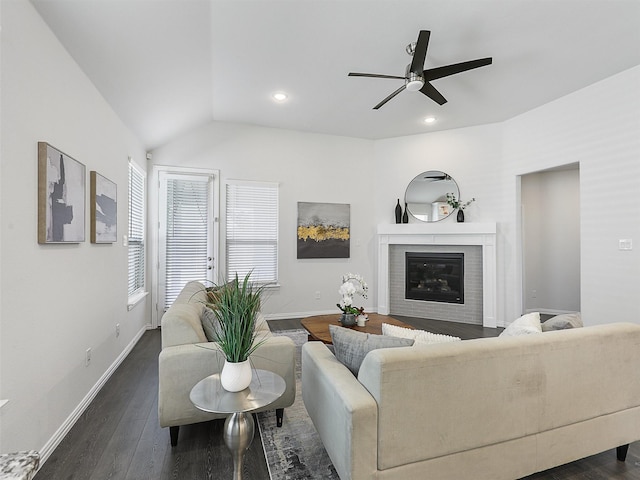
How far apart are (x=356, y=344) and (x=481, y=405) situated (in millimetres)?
621

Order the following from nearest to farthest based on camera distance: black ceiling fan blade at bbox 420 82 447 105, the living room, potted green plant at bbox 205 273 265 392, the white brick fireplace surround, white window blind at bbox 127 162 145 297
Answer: potted green plant at bbox 205 273 265 392 < the living room < black ceiling fan blade at bbox 420 82 447 105 < white window blind at bbox 127 162 145 297 < the white brick fireplace surround

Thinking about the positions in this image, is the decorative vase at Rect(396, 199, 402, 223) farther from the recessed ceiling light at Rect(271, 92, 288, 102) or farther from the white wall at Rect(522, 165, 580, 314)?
the recessed ceiling light at Rect(271, 92, 288, 102)

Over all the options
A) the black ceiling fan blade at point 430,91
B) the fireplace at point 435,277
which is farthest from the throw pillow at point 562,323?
the fireplace at point 435,277

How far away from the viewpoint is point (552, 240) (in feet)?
18.5

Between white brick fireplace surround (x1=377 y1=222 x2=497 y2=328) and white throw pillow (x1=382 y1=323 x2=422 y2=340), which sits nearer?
white throw pillow (x1=382 y1=323 x2=422 y2=340)

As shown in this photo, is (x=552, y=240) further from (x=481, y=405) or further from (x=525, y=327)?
(x=481, y=405)

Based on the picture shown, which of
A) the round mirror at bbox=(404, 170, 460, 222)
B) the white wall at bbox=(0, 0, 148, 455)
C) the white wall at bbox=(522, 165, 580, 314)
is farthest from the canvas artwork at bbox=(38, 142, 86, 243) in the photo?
the white wall at bbox=(522, 165, 580, 314)

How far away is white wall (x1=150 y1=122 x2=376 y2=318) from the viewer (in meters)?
4.82

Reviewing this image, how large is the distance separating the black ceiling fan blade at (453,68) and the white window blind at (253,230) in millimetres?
2863

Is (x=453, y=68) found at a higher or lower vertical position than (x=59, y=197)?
higher

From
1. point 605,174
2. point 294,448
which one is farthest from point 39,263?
point 605,174

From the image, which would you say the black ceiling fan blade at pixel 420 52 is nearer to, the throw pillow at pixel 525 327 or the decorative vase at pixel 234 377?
the throw pillow at pixel 525 327

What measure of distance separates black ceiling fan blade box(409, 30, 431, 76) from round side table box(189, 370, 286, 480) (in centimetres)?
255

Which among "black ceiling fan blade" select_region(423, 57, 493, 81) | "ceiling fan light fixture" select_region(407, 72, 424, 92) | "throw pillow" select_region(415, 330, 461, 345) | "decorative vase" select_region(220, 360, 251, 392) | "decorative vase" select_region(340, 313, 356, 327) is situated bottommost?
"decorative vase" select_region(340, 313, 356, 327)
